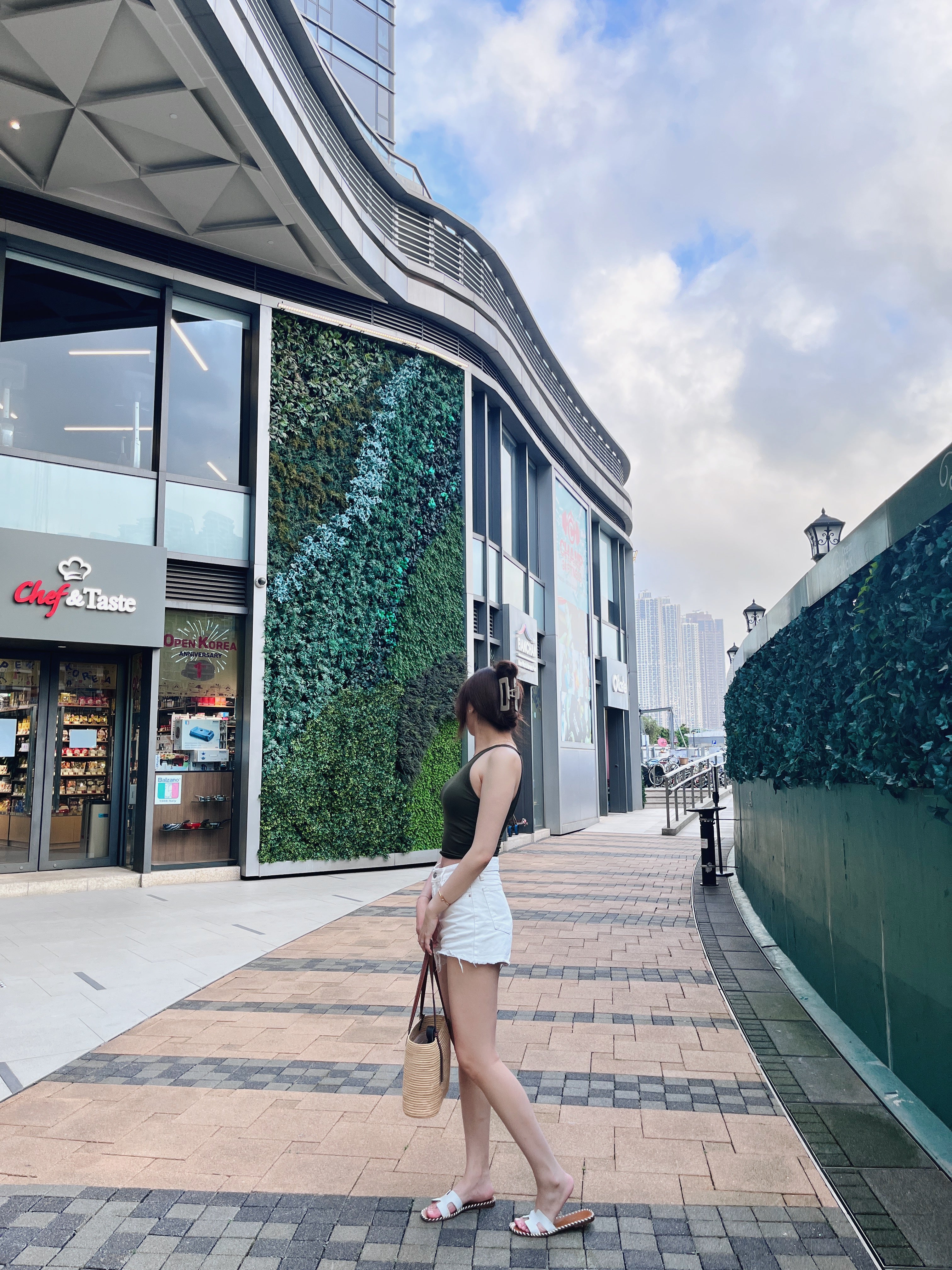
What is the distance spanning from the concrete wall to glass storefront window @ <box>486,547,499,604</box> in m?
8.62

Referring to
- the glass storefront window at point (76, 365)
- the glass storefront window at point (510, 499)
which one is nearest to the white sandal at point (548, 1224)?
the glass storefront window at point (76, 365)

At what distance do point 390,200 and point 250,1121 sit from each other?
12356 mm

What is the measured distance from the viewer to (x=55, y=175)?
9.36 m

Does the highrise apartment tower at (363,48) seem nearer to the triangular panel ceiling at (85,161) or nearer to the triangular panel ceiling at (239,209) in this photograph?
the triangular panel ceiling at (239,209)

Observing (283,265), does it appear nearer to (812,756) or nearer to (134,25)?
(134,25)

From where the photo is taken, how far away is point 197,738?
34.7 ft

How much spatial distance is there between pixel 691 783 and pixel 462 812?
1994 cm

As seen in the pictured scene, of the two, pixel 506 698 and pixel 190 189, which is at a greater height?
pixel 190 189

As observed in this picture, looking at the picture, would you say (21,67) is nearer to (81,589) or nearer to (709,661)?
(81,589)

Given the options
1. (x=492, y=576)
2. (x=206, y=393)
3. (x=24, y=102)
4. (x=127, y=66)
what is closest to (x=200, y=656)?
(x=206, y=393)

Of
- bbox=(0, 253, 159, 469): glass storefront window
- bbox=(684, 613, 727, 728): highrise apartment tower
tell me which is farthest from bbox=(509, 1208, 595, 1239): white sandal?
bbox=(684, 613, 727, 728): highrise apartment tower

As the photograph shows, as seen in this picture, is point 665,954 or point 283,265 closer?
point 665,954

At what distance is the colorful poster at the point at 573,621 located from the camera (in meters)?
18.0

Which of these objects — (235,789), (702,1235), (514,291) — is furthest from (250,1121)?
(514,291)
